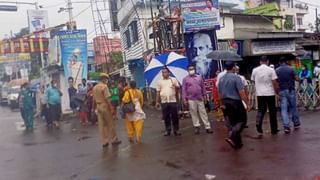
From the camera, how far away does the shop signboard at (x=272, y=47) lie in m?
20.3

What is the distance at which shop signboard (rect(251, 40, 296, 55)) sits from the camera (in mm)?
20308

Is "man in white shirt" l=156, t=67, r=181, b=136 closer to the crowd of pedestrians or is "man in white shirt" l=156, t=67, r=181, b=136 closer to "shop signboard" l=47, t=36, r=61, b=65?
the crowd of pedestrians

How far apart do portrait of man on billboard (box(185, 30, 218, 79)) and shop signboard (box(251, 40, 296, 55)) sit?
3643 millimetres

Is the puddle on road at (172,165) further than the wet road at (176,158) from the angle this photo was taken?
Yes

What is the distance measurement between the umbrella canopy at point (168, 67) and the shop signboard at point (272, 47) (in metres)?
8.34

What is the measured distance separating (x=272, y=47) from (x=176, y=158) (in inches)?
525

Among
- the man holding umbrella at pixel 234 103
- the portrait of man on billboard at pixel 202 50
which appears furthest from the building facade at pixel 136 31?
the man holding umbrella at pixel 234 103

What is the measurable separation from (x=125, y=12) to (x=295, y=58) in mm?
11580

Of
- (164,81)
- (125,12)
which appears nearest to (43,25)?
(125,12)

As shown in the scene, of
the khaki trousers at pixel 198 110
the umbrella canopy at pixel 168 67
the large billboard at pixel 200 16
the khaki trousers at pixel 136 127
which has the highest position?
the large billboard at pixel 200 16

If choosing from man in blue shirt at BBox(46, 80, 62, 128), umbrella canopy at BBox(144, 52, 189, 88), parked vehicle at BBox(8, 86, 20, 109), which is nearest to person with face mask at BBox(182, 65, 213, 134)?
umbrella canopy at BBox(144, 52, 189, 88)

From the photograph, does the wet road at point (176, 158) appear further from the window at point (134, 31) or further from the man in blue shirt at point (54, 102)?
the window at point (134, 31)

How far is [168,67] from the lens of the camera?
40.5 ft

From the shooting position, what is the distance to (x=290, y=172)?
6734 millimetres
